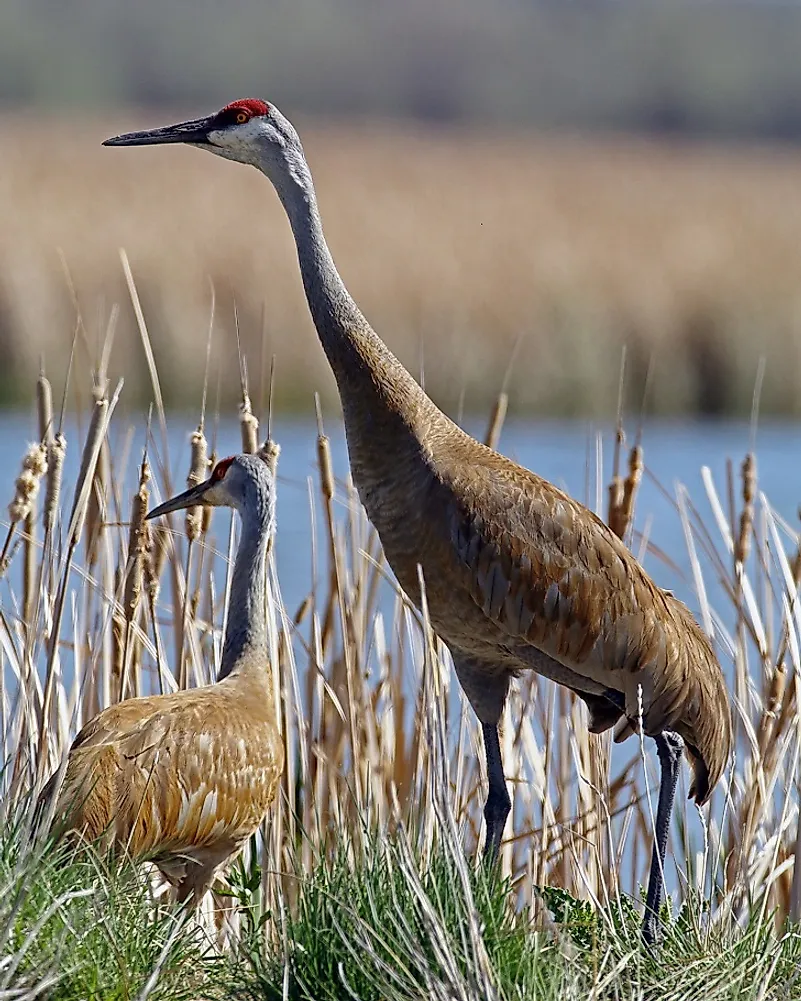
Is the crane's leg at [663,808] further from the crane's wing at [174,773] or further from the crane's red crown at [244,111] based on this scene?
the crane's red crown at [244,111]

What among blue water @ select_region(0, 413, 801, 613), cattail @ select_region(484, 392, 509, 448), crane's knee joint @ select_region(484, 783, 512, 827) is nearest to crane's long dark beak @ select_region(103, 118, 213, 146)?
cattail @ select_region(484, 392, 509, 448)

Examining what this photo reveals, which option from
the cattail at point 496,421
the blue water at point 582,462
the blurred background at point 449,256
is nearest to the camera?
the cattail at point 496,421

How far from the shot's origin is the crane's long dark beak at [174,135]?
144 inches

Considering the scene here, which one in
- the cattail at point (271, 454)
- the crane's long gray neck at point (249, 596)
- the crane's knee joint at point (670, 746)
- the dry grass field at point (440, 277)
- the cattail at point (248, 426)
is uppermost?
the cattail at point (248, 426)

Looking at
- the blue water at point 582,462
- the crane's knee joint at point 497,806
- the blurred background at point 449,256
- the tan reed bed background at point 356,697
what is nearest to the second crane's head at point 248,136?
the blurred background at point 449,256

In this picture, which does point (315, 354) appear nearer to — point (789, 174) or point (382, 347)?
point (382, 347)

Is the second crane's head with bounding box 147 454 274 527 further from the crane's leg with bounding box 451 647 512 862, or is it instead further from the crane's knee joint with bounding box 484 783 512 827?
the crane's knee joint with bounding box 484 783 512 827

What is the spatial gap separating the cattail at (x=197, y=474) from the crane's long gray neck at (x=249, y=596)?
0.11 m

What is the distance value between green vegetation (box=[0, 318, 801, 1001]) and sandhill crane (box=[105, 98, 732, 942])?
0.33 feet

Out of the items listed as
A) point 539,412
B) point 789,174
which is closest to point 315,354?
point 539,412

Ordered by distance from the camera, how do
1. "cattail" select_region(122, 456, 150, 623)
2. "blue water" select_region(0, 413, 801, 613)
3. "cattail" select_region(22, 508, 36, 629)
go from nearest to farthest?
1. "cattail" select_region(122, 456, 150, 623)
2. "cattail" select_region(22, 508, 36, 629)
3. "blue water" select_region(0, 413, 801, 613)

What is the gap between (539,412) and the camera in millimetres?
14484

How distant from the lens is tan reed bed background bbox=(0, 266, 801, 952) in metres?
3.42

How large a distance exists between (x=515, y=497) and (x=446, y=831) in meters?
1.03
